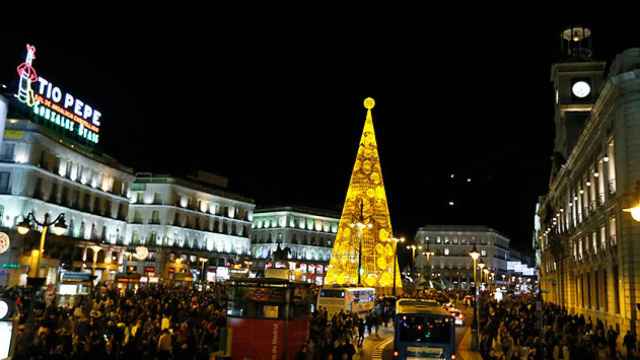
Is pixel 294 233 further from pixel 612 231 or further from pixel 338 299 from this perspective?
pixel 612 231

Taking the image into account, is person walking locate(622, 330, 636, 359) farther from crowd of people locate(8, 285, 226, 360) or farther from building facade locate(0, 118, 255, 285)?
building facade locate(0, 118, 255, 285)

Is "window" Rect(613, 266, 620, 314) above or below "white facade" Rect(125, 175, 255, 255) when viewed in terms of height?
below

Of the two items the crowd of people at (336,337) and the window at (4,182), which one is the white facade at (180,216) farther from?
the crowd of people at (336,337)

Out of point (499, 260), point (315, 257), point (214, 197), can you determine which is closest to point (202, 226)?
point (214, 197)

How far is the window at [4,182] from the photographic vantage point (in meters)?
A: 46.6

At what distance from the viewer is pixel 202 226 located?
80.1 metres

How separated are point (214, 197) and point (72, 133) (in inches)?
1184

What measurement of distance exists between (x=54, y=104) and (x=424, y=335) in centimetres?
4448

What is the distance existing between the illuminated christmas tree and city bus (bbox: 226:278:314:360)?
2976 cm

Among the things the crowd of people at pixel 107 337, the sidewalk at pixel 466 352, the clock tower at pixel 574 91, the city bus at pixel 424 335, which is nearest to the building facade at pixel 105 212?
the crowd of people at pixel 107 337

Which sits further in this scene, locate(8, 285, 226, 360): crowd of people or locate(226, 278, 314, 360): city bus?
locate(226, 278, 314, 360): city bus

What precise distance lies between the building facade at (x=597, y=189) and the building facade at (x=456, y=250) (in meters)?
70.2

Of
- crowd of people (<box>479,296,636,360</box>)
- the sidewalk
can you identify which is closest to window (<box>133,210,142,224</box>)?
the sidewalk

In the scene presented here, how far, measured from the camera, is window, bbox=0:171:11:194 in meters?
46.6
